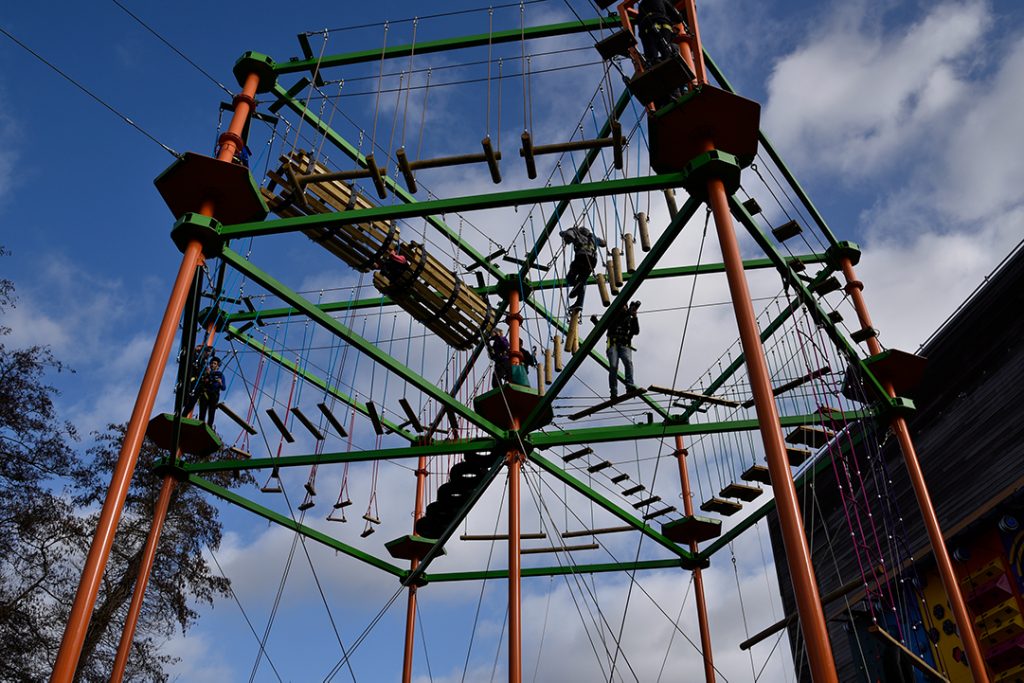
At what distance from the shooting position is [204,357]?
12.8 meters

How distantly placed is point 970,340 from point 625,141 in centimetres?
989

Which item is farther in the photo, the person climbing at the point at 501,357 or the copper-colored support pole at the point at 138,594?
the person climbing at the point at 501,357

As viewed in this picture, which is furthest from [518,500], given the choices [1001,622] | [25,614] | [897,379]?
[25,614]

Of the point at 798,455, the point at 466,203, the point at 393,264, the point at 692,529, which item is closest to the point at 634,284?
the point at 466,203

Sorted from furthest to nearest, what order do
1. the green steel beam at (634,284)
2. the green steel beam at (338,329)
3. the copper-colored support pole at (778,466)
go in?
the green steel beam at (338,329) → the green steel beam at (634,284) → the copper-colored support pole at (778,466)

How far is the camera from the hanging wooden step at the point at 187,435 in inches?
470

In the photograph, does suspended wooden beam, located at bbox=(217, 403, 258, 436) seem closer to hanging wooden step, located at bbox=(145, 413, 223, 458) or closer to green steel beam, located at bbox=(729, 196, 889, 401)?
hanging wooden step, located at bbox=(145, 413, 223, 458)

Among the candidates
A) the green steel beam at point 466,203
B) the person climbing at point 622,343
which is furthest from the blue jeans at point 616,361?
the green steel beam at point 466,203

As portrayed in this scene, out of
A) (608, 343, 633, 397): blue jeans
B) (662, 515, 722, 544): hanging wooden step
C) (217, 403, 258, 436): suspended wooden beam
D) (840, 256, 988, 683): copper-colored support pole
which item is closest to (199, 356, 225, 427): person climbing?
(217, 403, 258, 436): suspended wooden beam

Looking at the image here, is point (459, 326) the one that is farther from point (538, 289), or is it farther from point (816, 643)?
point (816, 643)

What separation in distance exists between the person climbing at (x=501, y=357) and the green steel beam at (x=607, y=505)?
133 cm

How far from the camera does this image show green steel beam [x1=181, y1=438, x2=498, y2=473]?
11781 mm

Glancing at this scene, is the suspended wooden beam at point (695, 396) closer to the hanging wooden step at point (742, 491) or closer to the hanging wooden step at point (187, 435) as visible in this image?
the hanging wooden step at point (742, 491)

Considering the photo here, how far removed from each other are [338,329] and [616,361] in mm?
4556
